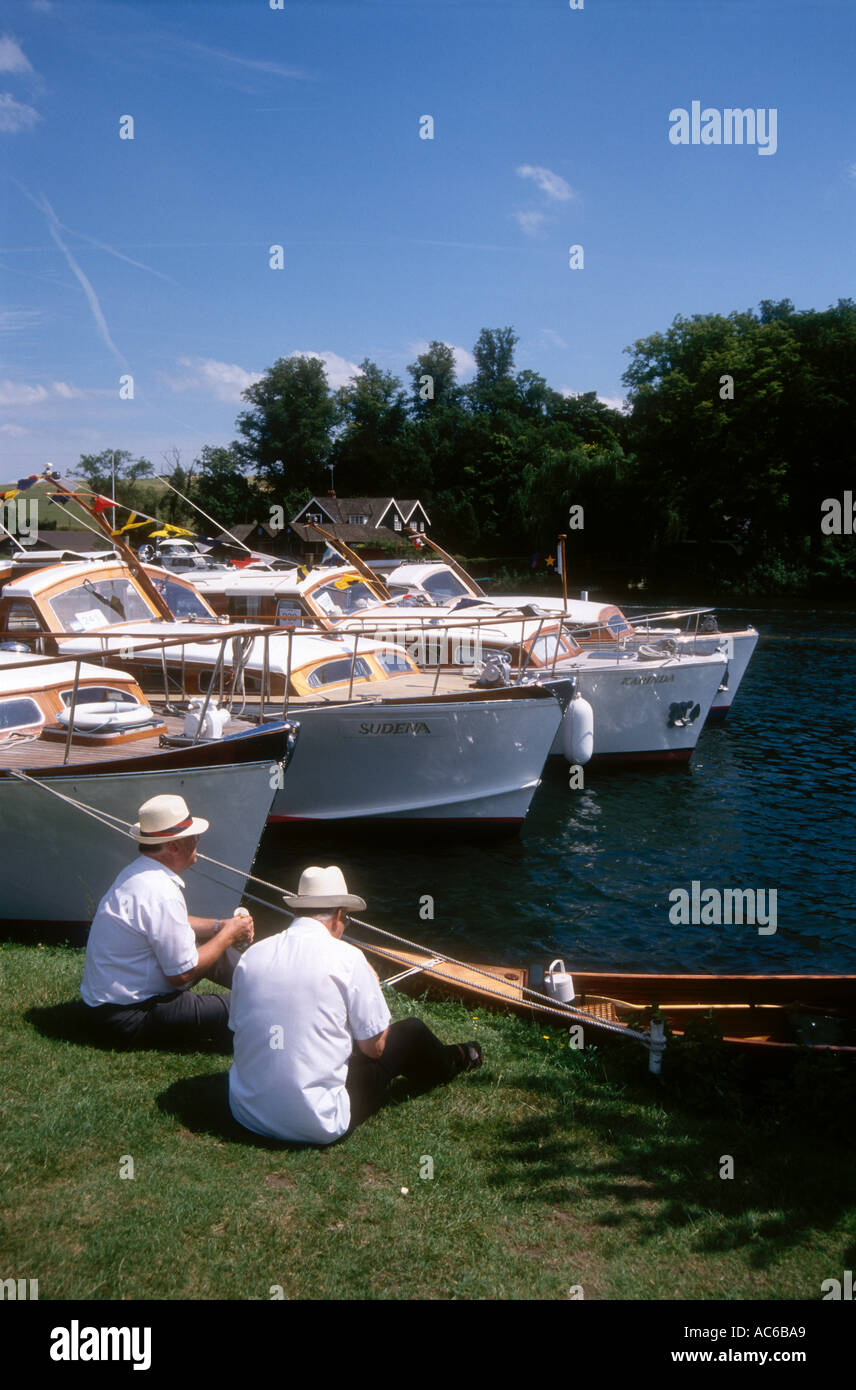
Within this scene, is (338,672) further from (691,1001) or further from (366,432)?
(366,432)

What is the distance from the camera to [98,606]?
1702 cm

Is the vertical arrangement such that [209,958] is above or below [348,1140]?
above

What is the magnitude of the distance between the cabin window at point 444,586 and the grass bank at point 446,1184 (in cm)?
2047

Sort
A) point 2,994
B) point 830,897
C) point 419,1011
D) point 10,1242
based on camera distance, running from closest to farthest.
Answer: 1. point 10,1242
2. point 2,994
3. point 419,1011
4. point 830,897

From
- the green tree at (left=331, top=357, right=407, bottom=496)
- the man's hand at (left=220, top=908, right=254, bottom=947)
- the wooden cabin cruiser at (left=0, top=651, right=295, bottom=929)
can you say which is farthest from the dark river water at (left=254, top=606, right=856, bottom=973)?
the green tree at (left=331, top=357, right=407, bottom=496)

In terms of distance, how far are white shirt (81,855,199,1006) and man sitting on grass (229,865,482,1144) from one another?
879 millimetres

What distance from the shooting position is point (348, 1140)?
5289 mm

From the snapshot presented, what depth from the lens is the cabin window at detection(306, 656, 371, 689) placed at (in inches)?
633

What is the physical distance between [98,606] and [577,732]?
28.2 ft

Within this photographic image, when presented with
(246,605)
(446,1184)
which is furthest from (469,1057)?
(246,605)

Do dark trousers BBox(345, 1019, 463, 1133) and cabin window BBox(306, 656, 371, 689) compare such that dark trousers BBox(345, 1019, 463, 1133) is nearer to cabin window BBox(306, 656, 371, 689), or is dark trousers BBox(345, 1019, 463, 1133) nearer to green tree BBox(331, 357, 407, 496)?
cabin window BBox(306, 656, 371, 689)
